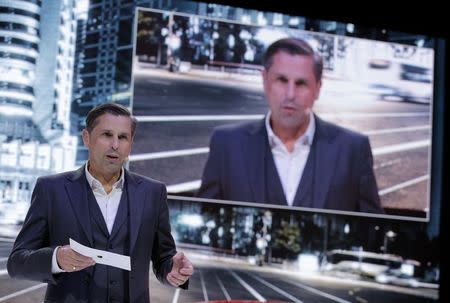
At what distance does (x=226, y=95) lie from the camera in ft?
11.9

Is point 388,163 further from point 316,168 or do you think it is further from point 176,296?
point 176,296

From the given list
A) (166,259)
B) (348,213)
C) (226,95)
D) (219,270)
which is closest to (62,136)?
(226,95)

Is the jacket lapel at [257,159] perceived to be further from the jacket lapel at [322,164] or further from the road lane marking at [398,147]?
the road lane marking at [398,147]

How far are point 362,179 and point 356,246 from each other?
0.48 m

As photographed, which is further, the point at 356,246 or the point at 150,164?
the point at 356,246

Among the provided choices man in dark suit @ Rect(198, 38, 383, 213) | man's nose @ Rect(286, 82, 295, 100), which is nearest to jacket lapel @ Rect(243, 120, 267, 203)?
man in dark suit @ Rect(198, 38, 383, 213)

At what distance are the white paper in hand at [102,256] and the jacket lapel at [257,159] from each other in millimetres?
1805

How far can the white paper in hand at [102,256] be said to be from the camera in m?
1.68

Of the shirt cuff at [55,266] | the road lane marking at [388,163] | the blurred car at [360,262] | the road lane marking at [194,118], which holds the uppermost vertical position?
the road lane marking at [194,118]

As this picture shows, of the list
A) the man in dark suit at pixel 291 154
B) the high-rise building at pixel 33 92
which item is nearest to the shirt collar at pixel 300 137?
the man in dark suit at pixel 291 154

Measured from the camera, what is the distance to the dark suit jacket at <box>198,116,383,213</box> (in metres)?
3.55

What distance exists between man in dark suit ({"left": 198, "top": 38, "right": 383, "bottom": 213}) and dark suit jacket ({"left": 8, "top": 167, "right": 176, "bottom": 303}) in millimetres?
1478

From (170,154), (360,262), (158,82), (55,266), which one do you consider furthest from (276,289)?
(55,266)

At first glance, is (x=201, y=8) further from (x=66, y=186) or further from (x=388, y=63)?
(x=66, y=186)
